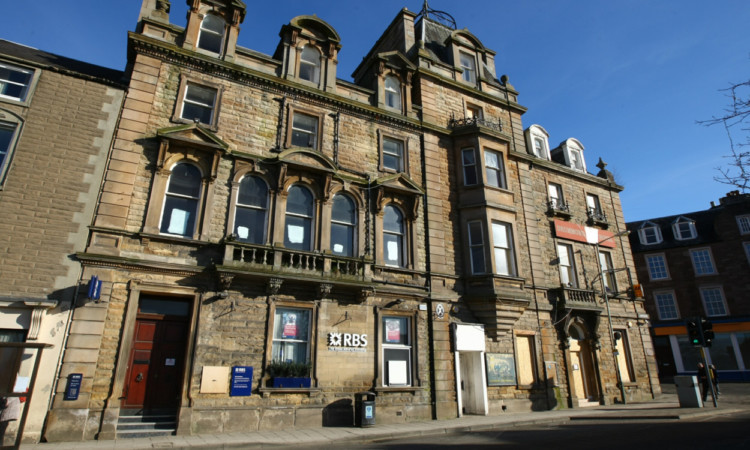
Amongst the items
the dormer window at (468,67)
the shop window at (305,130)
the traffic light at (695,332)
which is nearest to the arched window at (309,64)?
the shop window at (305,130)

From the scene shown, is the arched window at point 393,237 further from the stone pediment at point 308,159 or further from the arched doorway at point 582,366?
the arched doorway at point 582,366

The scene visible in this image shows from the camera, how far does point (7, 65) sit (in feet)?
42.3

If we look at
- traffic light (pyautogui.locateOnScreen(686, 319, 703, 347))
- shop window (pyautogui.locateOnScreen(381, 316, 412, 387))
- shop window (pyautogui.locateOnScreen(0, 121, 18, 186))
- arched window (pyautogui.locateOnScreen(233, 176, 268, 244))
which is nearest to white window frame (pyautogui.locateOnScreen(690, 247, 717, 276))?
traffic light (pyautogui.locateOnScreen(686, 319, 703, 347))

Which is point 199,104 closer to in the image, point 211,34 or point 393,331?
point 211,34

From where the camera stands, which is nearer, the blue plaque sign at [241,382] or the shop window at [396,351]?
the blue plaque sign at [241,382]

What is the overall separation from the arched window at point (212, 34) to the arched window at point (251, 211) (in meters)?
5.57

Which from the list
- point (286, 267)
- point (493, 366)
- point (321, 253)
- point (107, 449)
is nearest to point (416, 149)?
point (321, 253)

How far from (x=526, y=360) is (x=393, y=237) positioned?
767 cm

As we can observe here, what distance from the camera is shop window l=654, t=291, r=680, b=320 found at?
3503 cm

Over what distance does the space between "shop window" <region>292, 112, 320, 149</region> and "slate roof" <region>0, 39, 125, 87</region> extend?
5.93 metres

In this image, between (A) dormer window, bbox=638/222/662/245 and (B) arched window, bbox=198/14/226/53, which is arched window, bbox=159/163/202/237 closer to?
(B) arched window, bbox=198/14/226/53

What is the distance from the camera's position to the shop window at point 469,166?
1883 cm

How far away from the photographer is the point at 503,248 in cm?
1806

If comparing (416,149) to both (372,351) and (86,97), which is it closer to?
(372,351)
